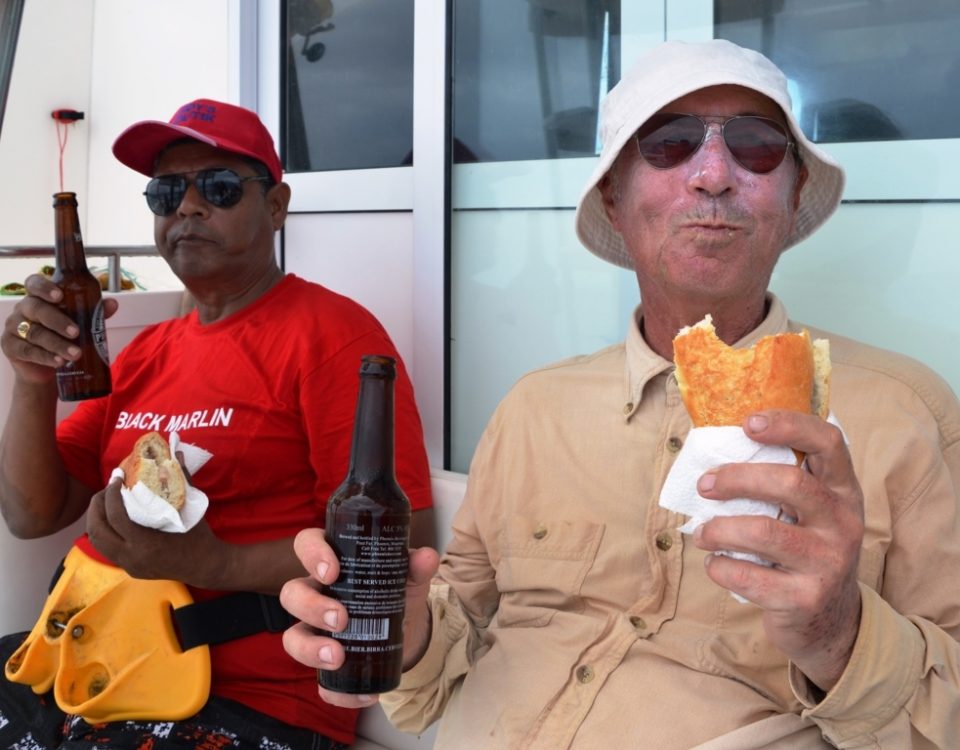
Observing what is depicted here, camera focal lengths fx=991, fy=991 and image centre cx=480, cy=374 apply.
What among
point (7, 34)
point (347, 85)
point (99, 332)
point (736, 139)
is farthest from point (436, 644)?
point (7, 34)

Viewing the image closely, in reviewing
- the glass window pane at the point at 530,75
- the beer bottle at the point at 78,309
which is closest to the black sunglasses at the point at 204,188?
the beer bottle at the point at 78,309

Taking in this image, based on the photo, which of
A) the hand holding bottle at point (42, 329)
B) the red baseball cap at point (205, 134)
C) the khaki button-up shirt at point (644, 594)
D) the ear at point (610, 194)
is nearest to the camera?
the khaki button-up shirt at point (644, 594)

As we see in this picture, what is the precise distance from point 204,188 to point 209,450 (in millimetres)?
733

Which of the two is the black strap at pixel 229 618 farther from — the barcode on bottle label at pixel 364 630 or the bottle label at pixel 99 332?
the barcode on bottle label at pixel 364 630

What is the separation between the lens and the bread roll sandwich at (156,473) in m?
1.94

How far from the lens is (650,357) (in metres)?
1.73

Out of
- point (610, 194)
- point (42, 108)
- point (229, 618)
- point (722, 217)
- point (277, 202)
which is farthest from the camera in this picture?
point (42, 108)

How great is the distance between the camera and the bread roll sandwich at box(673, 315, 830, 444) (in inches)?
44.3

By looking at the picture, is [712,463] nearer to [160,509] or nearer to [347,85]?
[160,509]

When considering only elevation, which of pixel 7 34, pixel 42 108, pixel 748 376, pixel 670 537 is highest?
pixel 42 108

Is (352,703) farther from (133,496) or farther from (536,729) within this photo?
(133,496)

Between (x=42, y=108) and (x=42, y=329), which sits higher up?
(x=42, y=108)

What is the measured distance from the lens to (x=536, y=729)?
159cm

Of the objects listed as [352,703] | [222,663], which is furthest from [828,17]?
[222,663]
